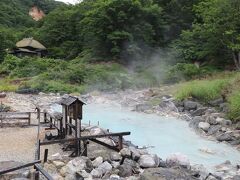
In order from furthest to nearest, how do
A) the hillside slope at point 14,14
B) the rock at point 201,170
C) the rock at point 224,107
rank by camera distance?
the hillside slope at point 14,14, the rock at point 224,107, the rock at point 201,170

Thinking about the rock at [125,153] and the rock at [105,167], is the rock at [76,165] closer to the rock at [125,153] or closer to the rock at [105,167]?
the rock at [105,167]

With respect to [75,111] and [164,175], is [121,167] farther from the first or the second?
[75,111]

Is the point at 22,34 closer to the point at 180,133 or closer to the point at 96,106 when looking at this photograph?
the point at 96,106

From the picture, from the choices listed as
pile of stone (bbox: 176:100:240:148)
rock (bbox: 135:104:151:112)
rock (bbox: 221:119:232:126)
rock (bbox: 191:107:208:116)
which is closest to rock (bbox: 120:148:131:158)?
pile of stone (bbox: 176:100:240:148)

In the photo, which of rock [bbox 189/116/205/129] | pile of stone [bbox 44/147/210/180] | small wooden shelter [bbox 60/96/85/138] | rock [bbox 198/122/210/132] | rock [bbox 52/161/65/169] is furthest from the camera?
rock [bbox 189/116/205/129]

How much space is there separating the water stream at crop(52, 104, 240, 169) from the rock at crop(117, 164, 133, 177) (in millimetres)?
2284

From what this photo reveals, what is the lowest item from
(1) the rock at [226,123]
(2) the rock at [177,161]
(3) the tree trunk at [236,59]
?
(2) the rock at [177,161]

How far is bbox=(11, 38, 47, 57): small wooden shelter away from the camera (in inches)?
1518

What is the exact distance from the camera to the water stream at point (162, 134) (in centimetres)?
1055

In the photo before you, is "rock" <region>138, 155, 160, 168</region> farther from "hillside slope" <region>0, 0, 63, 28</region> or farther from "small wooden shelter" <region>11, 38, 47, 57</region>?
"hillside slope" <region>0, 0, 63, 28</region>

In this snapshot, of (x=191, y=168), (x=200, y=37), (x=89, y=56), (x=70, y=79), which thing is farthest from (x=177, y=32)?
(x=191, y=168)

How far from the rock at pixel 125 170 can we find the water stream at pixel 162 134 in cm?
228

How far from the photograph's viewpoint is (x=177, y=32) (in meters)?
36.8

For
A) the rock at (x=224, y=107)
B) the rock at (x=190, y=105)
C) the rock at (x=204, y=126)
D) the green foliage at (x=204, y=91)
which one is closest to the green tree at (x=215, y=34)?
the green foliage at (x=204, y=91)
